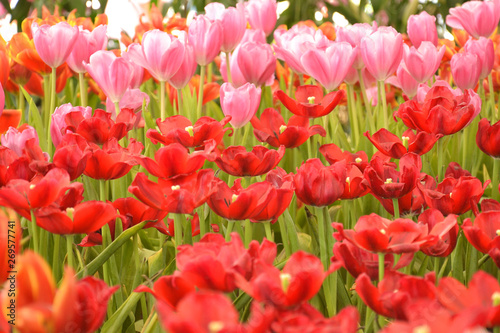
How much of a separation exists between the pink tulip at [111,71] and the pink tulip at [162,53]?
40 millimetres

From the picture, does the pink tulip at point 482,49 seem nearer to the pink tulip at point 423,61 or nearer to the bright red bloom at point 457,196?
the pink tulip at point 423,61

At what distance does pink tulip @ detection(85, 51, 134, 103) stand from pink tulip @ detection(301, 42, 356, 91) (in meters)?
0.32

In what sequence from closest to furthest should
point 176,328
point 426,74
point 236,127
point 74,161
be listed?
point 176,328 < point 74,161 < point 236,127 < point 426,74

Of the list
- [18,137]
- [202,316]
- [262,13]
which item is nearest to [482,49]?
[262,13]

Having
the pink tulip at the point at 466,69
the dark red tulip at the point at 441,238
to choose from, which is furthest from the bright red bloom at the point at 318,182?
the pink tulip at the point at 466,69

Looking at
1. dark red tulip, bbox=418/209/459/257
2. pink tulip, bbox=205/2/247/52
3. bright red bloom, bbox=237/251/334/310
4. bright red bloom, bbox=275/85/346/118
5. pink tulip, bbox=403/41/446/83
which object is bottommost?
dark red tulip, bbox=418/209/459/257

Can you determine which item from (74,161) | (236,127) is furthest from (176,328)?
(236,127)

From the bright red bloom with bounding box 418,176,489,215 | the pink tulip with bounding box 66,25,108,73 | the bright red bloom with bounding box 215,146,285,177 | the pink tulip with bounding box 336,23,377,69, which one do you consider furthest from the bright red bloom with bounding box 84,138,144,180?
the pink tulip with bounding box 336,23,377,69

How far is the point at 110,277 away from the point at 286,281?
41 cm

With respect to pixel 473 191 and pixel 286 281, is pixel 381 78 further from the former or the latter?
pixel 286 281

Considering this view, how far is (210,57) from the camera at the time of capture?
1.22 m

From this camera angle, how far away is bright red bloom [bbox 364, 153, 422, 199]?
75 cm

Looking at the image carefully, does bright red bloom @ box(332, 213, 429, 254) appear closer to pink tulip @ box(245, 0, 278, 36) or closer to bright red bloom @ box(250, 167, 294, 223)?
bright red bloom @ box(250, 167, 294, 223)

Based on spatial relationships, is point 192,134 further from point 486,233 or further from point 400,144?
point 486,233
